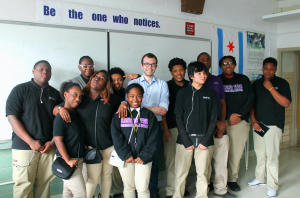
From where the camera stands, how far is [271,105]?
2889mm

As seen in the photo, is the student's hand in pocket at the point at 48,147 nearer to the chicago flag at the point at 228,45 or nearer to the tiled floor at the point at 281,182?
the tiled floor at the point at 281,182

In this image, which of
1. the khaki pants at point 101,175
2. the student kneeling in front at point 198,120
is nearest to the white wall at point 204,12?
the student kneeling in front at point 198,120

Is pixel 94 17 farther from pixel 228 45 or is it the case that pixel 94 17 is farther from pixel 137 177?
pixel 228 45

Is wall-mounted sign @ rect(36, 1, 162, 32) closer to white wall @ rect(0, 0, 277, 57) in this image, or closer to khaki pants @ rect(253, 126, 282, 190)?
white wall @ rect(0, 0, 277, 57)

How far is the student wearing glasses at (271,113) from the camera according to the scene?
284cm

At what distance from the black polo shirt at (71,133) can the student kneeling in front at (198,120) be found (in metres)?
1.03

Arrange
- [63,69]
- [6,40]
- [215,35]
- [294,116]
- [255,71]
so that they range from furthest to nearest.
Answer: [294,116] → [255,71] → [215,35] → [63,69] → [6,40]

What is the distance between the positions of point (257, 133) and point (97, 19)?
2536mm

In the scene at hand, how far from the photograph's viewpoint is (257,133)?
3.02 meters

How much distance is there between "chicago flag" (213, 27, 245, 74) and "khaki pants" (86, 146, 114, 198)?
8.48 feet

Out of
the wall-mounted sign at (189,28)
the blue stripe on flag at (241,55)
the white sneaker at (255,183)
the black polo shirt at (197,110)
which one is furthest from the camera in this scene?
the blue stripe on flag at (241,55)

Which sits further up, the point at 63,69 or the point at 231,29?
the point at 231,29

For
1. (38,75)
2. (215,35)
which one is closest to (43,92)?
(38,75)

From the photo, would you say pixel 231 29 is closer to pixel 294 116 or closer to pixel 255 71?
pixel 255 71
